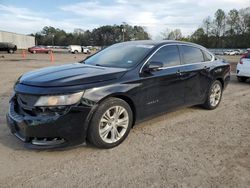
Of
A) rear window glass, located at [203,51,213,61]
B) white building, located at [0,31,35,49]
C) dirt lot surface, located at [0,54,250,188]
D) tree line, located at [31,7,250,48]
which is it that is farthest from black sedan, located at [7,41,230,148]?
tree line, located at [31,7,250,48]

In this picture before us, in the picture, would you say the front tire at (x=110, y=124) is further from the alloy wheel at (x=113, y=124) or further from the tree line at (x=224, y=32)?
the tree line at (x=224, y=32)

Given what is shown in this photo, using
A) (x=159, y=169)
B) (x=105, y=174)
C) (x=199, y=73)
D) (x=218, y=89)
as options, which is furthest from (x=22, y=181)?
(x=218, y=89)

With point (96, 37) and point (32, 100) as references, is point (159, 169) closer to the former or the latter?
point (32, 100)

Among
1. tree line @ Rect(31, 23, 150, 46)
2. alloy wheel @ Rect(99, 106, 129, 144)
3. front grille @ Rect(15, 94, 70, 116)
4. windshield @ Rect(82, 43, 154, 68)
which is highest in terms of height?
tree line @ Rect(31, 23, 150, 46)

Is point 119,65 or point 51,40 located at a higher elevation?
point 51,40

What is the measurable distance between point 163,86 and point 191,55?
4.26 ft

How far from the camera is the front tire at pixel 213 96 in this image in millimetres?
6066

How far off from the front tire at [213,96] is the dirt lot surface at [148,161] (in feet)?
3.39

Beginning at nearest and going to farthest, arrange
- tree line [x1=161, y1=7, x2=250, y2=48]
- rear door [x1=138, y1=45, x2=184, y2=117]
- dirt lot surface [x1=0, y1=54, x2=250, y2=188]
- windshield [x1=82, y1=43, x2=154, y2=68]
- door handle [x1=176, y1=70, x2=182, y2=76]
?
dirt lot surface [x1=0, y1=54, x2=250, y2=188] → rear door [x1=138, y1=45, x2=184, y2=117] → windshield [x1=82, y1=43, x2=154, y2=68] → door handle [x1=176, y1=70, x2=182, y2=76] → tree line [x1=161, y1=7, x2=250, y2=48]

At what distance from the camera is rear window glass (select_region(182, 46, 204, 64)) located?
17.8 feet

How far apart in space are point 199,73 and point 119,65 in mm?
1926

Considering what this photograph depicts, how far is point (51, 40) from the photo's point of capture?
119188mm

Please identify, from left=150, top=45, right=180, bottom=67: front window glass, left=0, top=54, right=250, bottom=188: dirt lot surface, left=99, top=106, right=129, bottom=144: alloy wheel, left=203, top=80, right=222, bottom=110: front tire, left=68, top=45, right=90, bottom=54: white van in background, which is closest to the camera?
left=0, top=54, right=250, bottom=188: dirt lot surface

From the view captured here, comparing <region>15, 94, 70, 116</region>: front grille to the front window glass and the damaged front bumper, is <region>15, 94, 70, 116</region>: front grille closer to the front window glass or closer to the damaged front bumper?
the damaged front bumper
